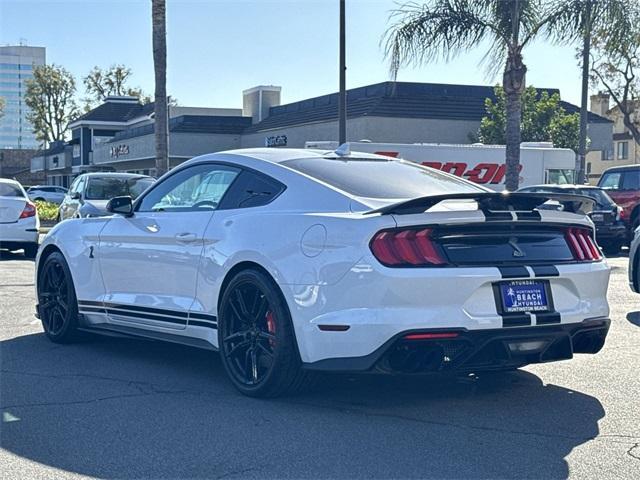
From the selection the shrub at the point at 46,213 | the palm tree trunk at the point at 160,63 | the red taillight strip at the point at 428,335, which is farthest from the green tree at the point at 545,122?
the red taillight strip at the point at 428,335

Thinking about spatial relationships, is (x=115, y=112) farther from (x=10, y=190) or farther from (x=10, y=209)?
(x=10, y=209)

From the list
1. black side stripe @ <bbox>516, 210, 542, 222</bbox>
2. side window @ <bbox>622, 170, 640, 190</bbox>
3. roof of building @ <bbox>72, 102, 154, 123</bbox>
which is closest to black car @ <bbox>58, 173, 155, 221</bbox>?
side window @ <bbox>622, 170, 640, 190</bbox>

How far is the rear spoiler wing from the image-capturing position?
5195 millimetres

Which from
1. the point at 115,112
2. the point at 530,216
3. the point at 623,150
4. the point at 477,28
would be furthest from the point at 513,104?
the point at 623,150

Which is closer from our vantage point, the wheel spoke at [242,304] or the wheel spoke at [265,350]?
the wheel spoke at [265,350]

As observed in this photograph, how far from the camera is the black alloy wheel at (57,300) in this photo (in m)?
7.59

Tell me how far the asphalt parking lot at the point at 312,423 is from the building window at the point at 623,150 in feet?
220

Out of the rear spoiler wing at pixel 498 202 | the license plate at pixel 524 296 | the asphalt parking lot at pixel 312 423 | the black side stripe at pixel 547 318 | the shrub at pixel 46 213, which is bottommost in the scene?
the shrub at pixel 46 213

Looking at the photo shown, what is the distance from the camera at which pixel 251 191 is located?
6.23 metres

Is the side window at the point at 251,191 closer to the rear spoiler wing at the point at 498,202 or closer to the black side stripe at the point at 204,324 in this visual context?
the black side stripe at the point at 204,324

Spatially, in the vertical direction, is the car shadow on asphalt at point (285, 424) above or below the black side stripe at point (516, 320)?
below

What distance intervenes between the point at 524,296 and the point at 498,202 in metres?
0.59

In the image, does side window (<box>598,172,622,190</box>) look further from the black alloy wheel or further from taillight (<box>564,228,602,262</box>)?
the black alloy wheel

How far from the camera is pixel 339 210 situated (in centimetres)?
552
